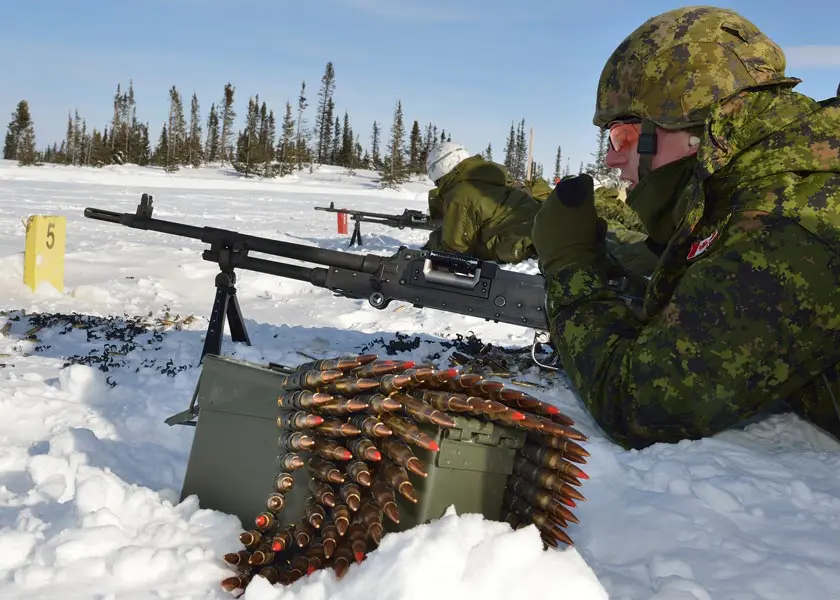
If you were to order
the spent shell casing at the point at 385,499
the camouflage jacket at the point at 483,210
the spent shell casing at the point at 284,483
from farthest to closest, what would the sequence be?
the camouflage jacket at the point at 483,210, the spent shell casing at the point at 284,483, the spent shell casing at the point at 385,499

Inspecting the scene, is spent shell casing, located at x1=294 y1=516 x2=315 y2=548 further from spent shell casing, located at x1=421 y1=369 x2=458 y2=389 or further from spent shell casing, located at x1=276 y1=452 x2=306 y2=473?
spent shell casing, located at x1=421 y1=369 x2=458 y2=389

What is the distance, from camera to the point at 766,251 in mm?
2355

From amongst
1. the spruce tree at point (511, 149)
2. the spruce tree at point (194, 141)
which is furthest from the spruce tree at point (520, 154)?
the spruce tree at point (194, 141)

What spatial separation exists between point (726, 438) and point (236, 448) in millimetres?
2058

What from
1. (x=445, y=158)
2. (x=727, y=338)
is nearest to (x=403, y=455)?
(x=727, y=338)

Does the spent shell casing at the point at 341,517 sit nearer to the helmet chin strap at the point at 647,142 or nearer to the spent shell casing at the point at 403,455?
the spent shell casing at the point at 403,455

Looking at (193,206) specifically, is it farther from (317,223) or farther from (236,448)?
(236,448)

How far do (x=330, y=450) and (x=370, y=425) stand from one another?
0.15m

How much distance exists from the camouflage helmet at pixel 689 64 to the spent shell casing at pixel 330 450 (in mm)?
Answer: 1853

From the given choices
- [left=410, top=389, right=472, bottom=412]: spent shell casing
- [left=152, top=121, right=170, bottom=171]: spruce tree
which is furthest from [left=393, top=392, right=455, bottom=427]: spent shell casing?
[left=152, top=121, right=170, bottom=171]: spruce tree

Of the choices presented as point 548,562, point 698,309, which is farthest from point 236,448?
point 698,309

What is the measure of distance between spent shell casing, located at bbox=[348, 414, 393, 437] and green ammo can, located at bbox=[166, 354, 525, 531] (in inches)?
3.9

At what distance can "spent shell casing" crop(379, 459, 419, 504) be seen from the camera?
1.88 metres

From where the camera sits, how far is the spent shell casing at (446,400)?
1.94 m
